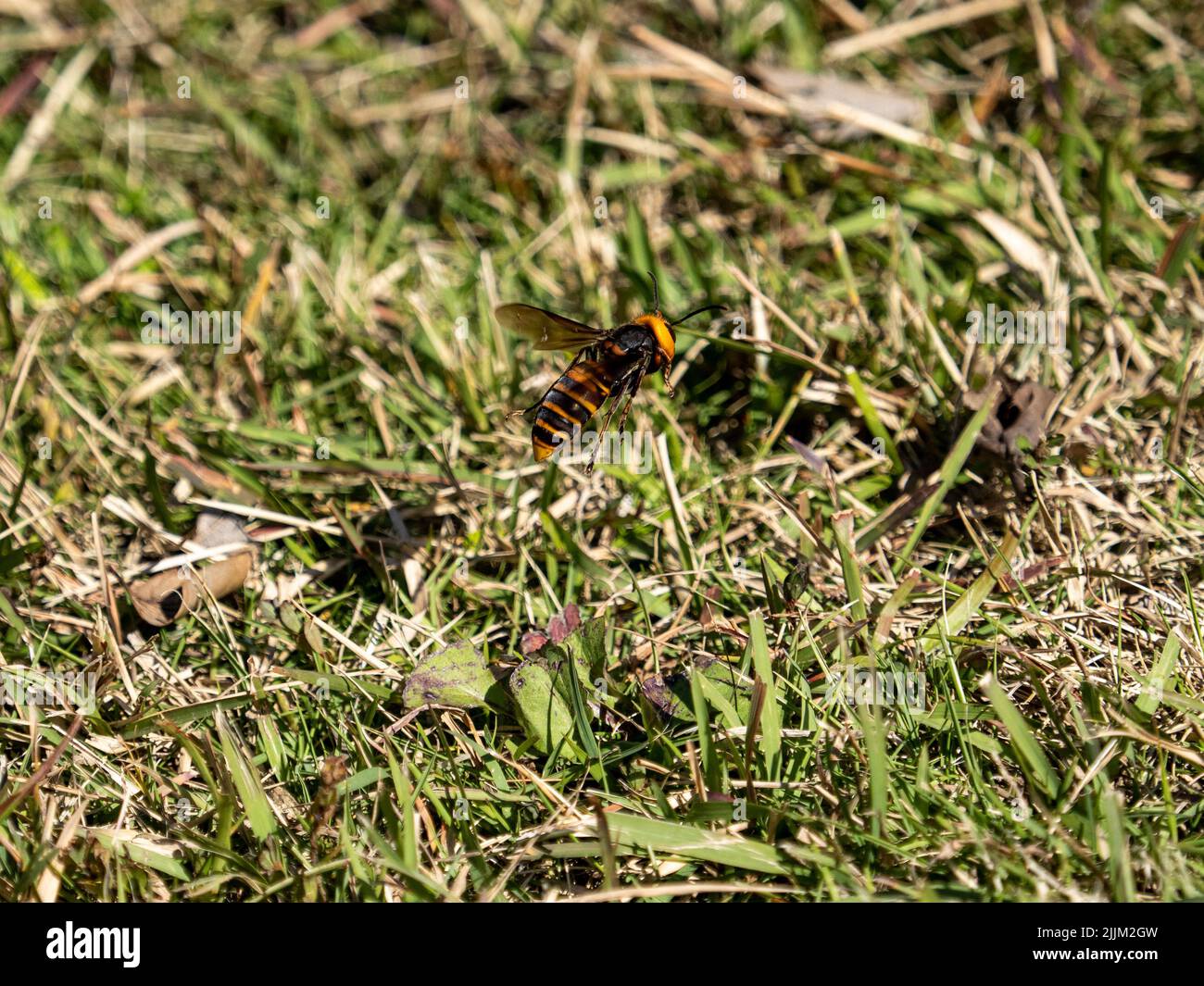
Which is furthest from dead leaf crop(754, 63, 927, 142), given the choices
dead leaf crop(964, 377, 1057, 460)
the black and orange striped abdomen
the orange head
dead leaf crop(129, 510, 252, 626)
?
dead leaf crop(129, 510, 252, 626)

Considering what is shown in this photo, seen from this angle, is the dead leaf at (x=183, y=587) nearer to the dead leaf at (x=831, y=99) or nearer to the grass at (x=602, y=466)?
the grass at (x=602, y=466)

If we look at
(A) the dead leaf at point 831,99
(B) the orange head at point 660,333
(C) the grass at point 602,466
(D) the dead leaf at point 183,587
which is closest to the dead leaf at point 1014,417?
(C) the grass at point 602,466

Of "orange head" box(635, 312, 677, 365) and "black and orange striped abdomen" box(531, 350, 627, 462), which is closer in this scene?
"black and orange striped abdomen" box(531, 350, 627, 462)

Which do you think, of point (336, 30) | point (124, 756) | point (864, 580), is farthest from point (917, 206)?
point (124, 756)

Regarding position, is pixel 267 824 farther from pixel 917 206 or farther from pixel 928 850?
pixel 917 206

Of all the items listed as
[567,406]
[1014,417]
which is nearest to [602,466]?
[567,406]

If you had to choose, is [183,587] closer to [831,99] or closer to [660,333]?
[660,333]

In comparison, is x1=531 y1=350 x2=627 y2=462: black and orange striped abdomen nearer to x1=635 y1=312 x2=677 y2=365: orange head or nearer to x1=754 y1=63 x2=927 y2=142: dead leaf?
x1=635 y1=312 x2=677 y2=365: orange head
